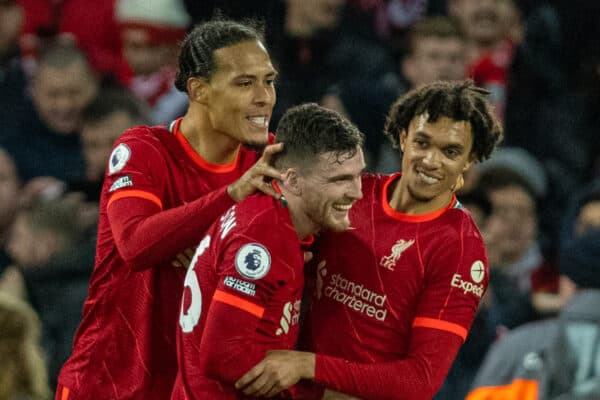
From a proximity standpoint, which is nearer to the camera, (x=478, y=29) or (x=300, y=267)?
(x=300, y=267)

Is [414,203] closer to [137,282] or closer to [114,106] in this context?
[137,282]

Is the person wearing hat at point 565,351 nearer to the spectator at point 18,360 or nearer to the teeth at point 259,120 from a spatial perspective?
the teeth at point 259,120

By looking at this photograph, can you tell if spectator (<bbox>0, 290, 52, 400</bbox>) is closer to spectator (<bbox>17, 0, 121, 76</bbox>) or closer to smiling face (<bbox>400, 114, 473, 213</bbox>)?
smiling face (<bbox>400, 114, 473, 213</bbox>)

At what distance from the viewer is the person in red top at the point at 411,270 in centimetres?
320

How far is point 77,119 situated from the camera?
595cm

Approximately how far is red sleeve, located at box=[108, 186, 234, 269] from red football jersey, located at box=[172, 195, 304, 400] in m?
0.07

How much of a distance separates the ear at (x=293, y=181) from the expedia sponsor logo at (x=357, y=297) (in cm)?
35

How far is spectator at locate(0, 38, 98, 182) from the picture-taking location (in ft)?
19.1

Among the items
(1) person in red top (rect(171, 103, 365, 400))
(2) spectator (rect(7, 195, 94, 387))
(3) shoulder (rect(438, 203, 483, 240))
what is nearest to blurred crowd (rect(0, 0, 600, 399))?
(2) spectator (rect(7, 195, 94, 387))

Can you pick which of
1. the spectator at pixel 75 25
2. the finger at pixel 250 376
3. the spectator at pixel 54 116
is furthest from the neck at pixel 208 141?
the spectator at pixel 75 25

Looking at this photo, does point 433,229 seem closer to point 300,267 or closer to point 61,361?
point 300,267

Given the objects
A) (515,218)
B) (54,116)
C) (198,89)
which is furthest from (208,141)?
(515,218)

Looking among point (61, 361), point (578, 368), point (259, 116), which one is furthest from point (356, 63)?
point (578, 368)

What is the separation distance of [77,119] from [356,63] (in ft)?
4.96
